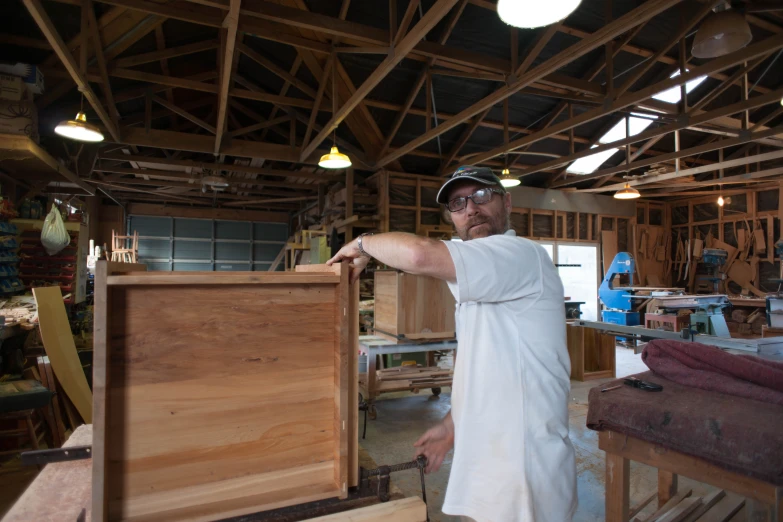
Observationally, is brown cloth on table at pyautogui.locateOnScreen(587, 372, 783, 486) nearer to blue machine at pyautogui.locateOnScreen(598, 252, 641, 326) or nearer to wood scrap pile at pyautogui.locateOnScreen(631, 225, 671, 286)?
blue machine at pyautogui.locateOnScreen(598, 252, 641, 326)

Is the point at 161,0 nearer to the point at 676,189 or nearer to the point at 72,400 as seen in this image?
the point at 72,400

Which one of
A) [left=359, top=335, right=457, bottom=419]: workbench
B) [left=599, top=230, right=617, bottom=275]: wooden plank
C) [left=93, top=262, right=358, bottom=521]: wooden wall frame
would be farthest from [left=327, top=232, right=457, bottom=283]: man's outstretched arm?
[left=599, top=230, right=617, bottom=275]: wooden plank

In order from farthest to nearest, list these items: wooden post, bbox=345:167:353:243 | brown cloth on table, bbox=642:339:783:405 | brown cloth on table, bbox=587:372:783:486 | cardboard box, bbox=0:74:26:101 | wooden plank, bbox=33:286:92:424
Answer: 1. wooden post, bbox=345:167:353:243
2. cardboard box, bbox=0:74:26:101
3. wooden plank, bbox=33:286:92:424
4. brown cloth on table, bbox=642:339:783:405
5. brown cloth on table, bbox=587:372:783:486

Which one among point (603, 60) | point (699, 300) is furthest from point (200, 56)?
point (699, 300)

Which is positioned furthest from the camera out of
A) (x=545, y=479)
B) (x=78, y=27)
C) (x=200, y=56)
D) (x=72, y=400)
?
(x=200, y=56)

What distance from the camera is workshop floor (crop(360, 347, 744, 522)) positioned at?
3.41 m

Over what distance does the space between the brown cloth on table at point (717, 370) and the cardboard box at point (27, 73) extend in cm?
797

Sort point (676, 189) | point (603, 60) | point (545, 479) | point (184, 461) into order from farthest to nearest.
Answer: point (676, 189) < point (603, 60) < point (545, 479) < point (184, 461)

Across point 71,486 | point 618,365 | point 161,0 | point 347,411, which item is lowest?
point 618,365

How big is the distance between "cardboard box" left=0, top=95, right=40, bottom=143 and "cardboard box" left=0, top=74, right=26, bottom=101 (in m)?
0.06

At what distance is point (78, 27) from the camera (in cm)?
589

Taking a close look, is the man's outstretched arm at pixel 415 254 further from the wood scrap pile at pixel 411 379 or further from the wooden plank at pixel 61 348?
the wooden plank at pixel 61 348

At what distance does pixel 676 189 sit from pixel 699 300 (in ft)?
22.8

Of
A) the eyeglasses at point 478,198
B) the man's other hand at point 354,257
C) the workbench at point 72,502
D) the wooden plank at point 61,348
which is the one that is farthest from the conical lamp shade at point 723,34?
the wooden plank at point 61,348
